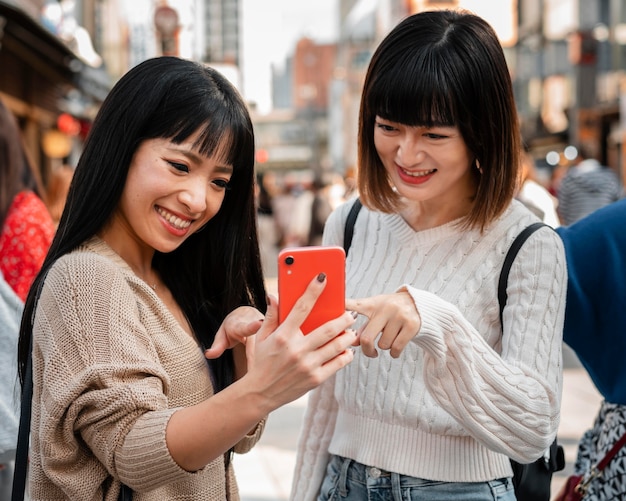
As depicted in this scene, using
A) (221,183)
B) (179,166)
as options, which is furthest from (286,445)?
(179,166)

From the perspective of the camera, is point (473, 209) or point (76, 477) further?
point (473, 209)

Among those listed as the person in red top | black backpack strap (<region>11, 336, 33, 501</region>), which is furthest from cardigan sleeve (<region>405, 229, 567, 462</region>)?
the person in red top

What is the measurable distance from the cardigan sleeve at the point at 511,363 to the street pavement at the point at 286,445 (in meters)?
2.81

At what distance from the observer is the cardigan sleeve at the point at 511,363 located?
162 centimetres

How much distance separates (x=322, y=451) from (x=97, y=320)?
880mm

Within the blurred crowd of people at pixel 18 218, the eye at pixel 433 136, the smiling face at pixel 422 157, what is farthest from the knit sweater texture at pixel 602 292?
the blurred crowd of people at pixel 18 218

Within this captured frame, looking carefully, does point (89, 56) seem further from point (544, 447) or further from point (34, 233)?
point (544, 447)

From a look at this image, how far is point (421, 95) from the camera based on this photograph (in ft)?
5.86

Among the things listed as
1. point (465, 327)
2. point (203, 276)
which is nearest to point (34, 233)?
point (203, 276)

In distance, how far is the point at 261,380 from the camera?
132 centimetres

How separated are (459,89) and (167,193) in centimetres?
71

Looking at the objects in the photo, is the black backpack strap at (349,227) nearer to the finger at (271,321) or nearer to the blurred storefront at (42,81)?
the finger at (271,321)

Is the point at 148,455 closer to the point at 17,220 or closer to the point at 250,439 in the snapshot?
the point at 250,439

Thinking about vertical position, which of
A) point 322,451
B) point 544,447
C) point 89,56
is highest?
point 89,56
